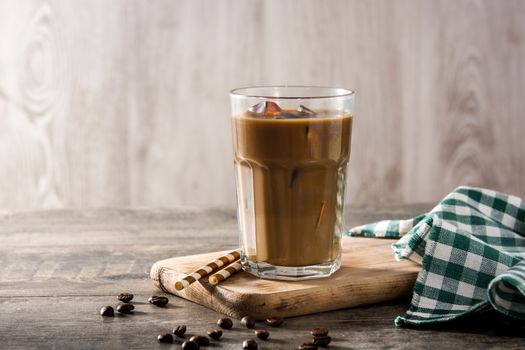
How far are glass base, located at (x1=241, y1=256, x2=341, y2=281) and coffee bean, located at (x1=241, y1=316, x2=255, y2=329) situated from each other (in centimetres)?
17

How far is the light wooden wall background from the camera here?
3221 mm

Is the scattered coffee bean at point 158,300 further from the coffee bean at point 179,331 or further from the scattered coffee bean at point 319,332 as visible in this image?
the scattered coffee bean at point 319,332

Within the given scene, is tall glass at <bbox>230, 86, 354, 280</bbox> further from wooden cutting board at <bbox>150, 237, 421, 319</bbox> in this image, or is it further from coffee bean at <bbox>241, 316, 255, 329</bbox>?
coffee bean at <bbox>241, 316, 255, 329</bbox>

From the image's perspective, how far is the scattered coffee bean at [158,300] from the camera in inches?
52.5

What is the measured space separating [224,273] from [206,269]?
37 mm

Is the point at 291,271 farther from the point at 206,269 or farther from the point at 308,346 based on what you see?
the point at 308,346

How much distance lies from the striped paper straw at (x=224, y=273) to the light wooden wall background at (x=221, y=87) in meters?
1.90

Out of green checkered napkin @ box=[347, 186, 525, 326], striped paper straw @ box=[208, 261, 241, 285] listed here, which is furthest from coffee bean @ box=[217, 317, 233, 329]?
green checkered napkin @ box=[347, 186, 525, 326]

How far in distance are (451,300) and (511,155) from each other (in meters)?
2.25

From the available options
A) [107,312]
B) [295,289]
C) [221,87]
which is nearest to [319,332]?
[295,289]

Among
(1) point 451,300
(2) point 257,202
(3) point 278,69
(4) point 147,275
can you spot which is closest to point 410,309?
(1) point 451,300

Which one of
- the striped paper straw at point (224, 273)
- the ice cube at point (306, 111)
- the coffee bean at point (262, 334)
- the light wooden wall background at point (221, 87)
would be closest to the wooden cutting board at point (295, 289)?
the striped paper straw at point (224, 273)

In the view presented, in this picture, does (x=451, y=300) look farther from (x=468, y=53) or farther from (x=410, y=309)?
(x=468, y=53)

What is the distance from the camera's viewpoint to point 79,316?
1.28 meters
